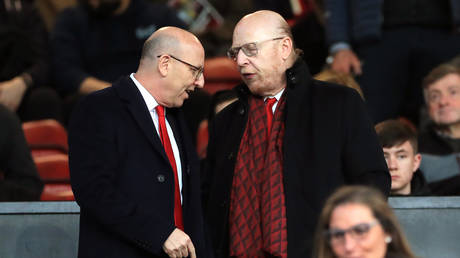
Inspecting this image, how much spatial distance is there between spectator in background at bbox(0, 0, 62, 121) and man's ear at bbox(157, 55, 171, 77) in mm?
3192

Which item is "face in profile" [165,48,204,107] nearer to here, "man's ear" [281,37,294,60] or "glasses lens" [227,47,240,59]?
"glasses lens" [227,47,240,59]

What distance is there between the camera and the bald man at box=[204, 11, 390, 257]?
4.09m

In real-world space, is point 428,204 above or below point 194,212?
below

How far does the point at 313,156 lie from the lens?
13.6ft

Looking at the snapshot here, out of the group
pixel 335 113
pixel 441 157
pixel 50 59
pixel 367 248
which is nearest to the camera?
pixel 367 248

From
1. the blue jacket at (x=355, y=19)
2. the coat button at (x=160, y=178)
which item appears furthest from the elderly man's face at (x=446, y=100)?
the coat button at (x=160, y=178)

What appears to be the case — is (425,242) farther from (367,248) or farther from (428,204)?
(367,248)

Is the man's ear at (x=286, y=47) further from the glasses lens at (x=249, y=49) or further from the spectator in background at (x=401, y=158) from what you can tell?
the spectator in background at (x=401, y=158)

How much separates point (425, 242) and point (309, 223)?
944 millimetres

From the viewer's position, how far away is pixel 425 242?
4.74 meters

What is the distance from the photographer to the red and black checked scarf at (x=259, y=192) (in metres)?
4.07

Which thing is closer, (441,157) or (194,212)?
(194,212)

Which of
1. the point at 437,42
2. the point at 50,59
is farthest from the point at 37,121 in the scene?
the point at 437,42

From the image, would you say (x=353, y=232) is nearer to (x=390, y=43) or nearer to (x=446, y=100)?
(x=446, y=100)
